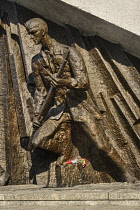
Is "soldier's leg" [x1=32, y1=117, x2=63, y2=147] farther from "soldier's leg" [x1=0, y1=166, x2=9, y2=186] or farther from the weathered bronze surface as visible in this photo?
"soldier's leg" [x1=0, y1=166, x2=9, y2=186]

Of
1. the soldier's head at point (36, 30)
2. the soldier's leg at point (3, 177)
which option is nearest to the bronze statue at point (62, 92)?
the soldier's head at point (36, 30)

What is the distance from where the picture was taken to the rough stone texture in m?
3.77

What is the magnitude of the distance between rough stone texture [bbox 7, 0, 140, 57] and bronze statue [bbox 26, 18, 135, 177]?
387 millimetres

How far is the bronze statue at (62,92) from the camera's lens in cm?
371

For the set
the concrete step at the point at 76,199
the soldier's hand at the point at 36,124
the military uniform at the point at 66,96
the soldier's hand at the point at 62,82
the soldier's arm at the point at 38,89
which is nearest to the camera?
the concrete step at the point at 76,199

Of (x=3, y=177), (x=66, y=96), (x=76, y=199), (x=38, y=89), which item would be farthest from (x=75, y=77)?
(x=3, y=177)

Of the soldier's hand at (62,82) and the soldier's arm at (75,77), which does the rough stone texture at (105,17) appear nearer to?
the soldier's arm at (75,77)

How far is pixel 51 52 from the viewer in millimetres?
4039

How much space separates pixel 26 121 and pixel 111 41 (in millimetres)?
1636

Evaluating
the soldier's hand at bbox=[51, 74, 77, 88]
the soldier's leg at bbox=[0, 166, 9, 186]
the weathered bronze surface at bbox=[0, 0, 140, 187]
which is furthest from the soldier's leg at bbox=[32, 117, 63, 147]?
the soldier's leg at bbox=[0, 166, 9, 186]

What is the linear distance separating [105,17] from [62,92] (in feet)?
3.44

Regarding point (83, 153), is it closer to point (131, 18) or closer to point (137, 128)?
point (137, 128)

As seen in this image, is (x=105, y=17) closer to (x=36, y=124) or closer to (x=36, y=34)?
(x=36, y=34)

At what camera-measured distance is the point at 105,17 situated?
3.80m
